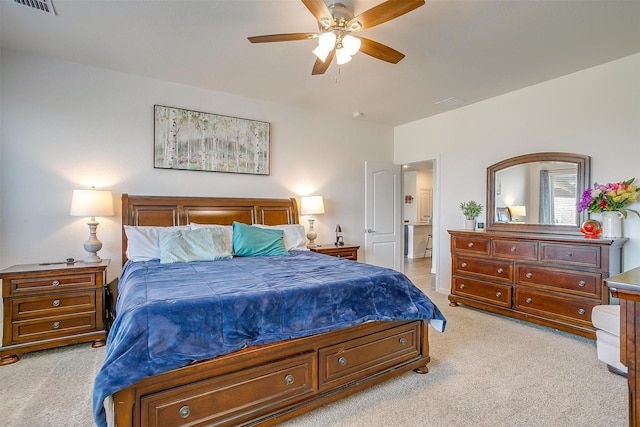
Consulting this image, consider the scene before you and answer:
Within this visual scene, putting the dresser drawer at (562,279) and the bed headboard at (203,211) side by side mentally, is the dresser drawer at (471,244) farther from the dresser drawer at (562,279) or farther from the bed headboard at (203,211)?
the bed headboard at (203,211)

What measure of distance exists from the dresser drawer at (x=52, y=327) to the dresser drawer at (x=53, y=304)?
49 millimetres

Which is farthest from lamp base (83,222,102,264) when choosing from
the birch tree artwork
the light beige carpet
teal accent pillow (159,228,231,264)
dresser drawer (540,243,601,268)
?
dresser drawer (540,243,601,268)

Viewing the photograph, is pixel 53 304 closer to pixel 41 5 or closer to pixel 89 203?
pixel 89 203

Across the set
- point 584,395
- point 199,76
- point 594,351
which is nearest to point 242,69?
point 199,76

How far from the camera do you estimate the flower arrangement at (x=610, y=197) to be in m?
3.00

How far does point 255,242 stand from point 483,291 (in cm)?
287

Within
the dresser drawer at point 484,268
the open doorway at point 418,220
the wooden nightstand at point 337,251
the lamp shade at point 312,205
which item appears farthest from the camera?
the open doorway at point 418,220

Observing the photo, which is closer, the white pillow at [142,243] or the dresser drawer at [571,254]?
the dresser drawer at [571,254]

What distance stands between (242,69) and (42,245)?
2.75m

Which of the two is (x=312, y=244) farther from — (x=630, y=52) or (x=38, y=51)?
(x=630, y=52)

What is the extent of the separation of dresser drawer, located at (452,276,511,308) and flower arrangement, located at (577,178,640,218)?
119 cm

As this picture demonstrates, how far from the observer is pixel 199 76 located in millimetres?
3633

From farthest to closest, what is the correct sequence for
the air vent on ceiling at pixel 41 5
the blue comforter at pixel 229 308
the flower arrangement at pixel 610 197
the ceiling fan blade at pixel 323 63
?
1. the flower arrangement at pixel 610 197
2. the ceiling fan blade at pixel 323 63
3. the air vent on ceiling at pixel 41 5
4. the blue comforter at pixel 229 308

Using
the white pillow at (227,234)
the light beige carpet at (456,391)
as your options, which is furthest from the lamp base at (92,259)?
the white pillow at (227,234)
